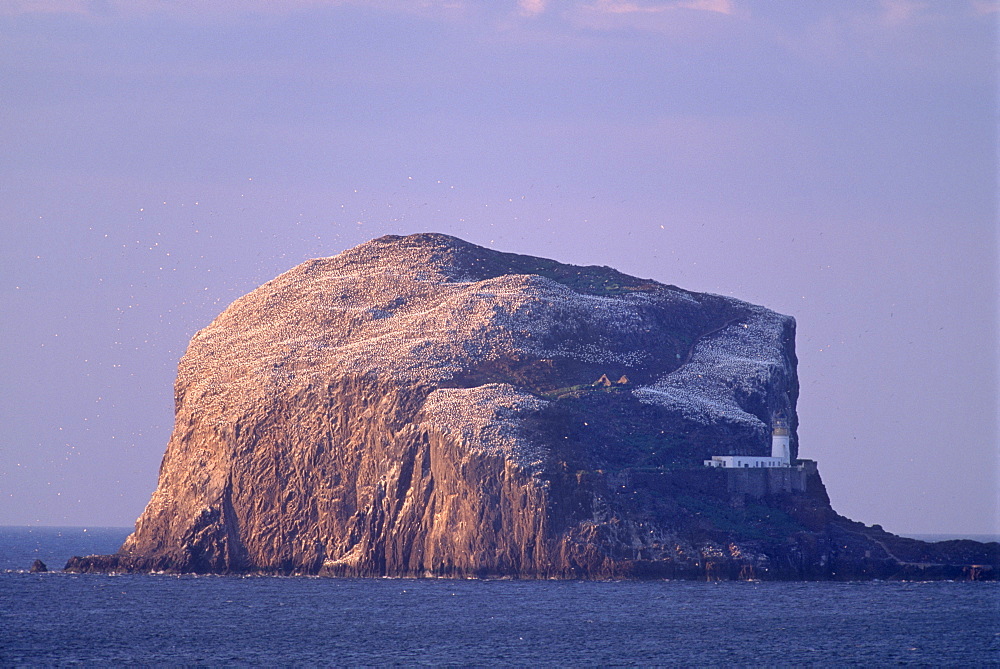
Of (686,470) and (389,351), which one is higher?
Result: (389,351)

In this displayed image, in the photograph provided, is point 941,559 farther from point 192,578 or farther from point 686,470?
point 192,578

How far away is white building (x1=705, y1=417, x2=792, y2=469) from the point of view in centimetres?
12838

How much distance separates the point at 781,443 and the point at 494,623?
4405 centimetres

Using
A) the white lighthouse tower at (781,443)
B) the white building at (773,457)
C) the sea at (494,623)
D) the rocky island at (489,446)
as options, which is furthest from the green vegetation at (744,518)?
the white lighthouse tower at (781,443)

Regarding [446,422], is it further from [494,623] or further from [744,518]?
[494,623]

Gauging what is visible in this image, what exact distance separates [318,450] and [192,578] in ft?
46.6

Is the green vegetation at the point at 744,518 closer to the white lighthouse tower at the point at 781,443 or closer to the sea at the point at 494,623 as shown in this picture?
the sea at the point at 494,623

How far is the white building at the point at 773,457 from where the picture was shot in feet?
421

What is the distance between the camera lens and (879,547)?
122m

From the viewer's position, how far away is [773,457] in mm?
131000

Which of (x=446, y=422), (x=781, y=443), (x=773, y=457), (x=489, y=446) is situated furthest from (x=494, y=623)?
(x=781, y=443)

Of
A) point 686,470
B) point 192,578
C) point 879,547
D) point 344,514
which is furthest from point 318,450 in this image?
point 879,547

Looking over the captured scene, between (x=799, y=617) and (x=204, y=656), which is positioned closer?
(x=204, y=656)

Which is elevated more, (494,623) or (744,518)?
(744,518)
